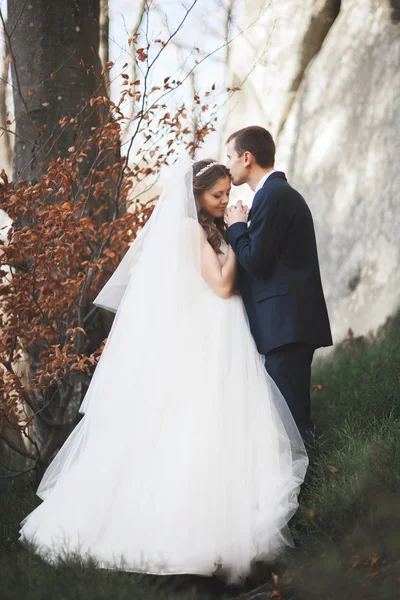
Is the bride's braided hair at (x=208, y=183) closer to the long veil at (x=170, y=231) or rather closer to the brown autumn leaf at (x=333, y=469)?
the long veil at (x=170, y=231)

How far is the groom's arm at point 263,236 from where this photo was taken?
3.88 meters

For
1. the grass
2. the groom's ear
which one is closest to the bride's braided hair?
the groom's ear

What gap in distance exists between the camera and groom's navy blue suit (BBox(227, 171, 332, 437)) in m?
3.91

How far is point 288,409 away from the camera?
392cm

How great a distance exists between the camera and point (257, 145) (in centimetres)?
425

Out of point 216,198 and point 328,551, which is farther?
point 216,198

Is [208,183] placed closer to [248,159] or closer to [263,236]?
[248,159]

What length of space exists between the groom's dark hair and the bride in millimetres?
210

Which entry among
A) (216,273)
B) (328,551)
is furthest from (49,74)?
(328,551)

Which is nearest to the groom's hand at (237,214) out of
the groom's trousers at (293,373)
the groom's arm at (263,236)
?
the groom's arm at (263,236)

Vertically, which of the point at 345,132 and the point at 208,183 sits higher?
the point at 345,132

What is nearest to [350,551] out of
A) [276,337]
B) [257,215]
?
[276,337]

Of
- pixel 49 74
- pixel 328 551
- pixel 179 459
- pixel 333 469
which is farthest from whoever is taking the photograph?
pixel 49 74

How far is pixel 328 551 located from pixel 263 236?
69.0 inches
